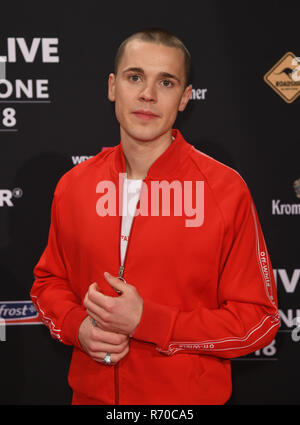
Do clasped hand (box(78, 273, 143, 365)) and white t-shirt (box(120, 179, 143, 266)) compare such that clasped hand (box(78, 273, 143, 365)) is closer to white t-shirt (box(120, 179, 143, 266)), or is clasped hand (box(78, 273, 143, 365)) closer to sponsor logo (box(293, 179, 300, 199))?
white t-shirt (box(120, 179, 143, 266))

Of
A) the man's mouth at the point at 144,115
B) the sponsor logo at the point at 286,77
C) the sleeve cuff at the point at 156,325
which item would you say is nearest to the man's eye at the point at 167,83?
the man's mouth at the point at 144,115

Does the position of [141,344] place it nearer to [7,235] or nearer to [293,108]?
[7,235]

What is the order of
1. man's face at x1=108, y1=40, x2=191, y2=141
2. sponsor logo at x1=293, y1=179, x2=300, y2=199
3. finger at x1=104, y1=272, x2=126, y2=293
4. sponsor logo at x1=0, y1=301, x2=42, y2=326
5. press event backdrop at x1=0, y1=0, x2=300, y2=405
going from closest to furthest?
finger at x1=104, y1=272, x2=126, y2=293, man's face at x1=108, y1=40, x2=191, y2=141, press event backdrop at x1=0, y1=0, x2=300, y2=405, sponsor logo at x1=293, y1=179, x2=300, y2=199, sponsor logo at x1=0, y1=301, x2=42, y2=326

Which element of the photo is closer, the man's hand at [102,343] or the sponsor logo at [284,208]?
the man's hand at [102,343]

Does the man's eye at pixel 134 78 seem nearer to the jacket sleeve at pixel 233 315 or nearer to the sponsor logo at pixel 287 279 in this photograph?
the jacket sleeve at pixel 233 315

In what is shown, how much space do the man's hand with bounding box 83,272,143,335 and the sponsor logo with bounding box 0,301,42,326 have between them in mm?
1065

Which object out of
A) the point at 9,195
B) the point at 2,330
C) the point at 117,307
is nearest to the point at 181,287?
the point at 117,307

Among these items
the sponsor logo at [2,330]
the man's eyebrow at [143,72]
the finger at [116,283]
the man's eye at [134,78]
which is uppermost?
the man's eyebrow at [143,72]

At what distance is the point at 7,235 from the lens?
2.22 metres

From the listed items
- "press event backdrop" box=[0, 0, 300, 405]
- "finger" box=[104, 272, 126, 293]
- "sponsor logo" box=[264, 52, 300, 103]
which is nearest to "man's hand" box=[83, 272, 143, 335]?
"finger" box=[104, 272, 126, 293]

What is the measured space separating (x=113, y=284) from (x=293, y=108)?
4.40 ft

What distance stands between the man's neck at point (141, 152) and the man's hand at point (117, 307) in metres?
0.39

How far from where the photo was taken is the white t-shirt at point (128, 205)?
1.45 meters

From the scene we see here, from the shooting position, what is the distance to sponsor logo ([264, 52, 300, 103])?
2.09 meters
